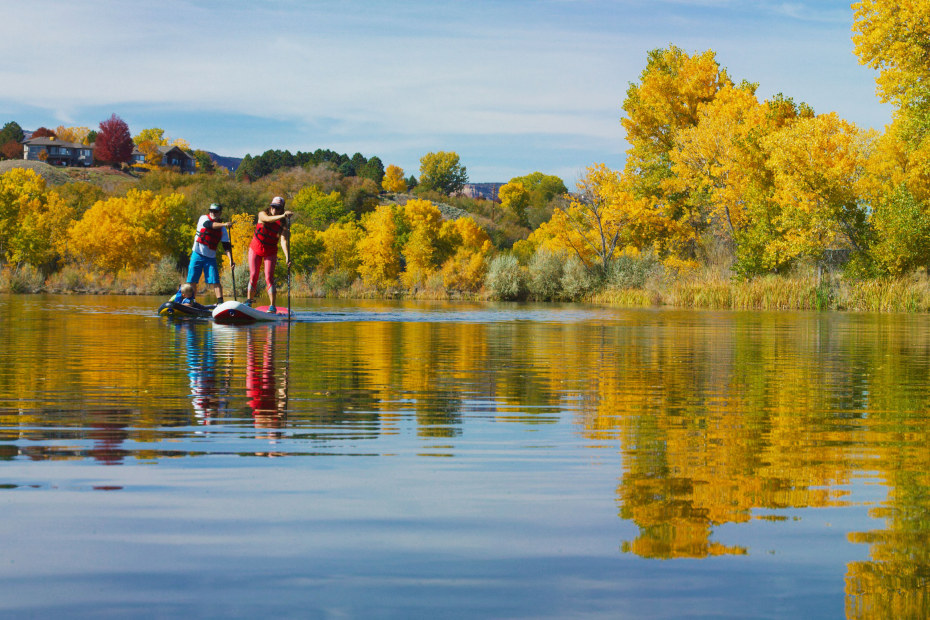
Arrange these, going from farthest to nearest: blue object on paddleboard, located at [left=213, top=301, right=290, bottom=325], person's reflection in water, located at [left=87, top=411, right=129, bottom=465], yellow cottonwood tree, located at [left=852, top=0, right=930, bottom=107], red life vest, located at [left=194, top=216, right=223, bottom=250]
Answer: yellow cottonwood tree, located at [left=852, top=0, right=930, bottom=107] < red life vest, located at [left=194, top=216, right=223, bottom=250] < blue object on paddleboard, located at [left=213, top=301, right=290, bottom=325] < person's reflection in water, located at [left=87, top=411, right=129, bottom=465]

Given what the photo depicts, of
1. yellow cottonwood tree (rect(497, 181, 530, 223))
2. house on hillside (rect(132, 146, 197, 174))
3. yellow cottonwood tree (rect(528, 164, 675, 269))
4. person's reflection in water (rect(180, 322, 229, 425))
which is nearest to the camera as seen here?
person's reflection in water (rect(180, 322, 229, 425))

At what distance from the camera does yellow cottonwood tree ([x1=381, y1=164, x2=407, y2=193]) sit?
148 meters

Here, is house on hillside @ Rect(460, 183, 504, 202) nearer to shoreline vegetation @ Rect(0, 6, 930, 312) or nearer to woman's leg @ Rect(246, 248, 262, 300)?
shoreline vegetation @ Rect(0, 6, 930, 312)

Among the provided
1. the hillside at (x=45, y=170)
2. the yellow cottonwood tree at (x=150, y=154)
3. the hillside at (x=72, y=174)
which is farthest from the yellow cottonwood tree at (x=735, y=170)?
the yellow cottonwood tree at (x=150, y=154)

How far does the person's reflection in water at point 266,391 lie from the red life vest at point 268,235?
7.16 metres

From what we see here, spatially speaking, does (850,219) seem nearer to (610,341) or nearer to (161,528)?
(610,341)

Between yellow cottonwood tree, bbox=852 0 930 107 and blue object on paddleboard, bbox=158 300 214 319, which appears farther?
→ yellow cottonwood tree, bbox=852 0 930 107

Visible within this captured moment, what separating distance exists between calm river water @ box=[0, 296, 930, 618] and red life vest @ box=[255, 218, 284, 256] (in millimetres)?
11102

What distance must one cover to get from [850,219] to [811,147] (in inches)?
143

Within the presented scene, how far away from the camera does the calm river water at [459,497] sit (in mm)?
2742

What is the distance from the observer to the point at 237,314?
747 inches

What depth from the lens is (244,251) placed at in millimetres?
65688

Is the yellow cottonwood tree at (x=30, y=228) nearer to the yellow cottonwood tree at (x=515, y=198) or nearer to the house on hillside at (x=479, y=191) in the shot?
the yellow cottonwood tree at (x=515, y=198)

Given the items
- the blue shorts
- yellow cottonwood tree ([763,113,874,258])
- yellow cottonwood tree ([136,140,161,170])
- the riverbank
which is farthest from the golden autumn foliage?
yellow cottonwood tree ([136,140,161,170])
